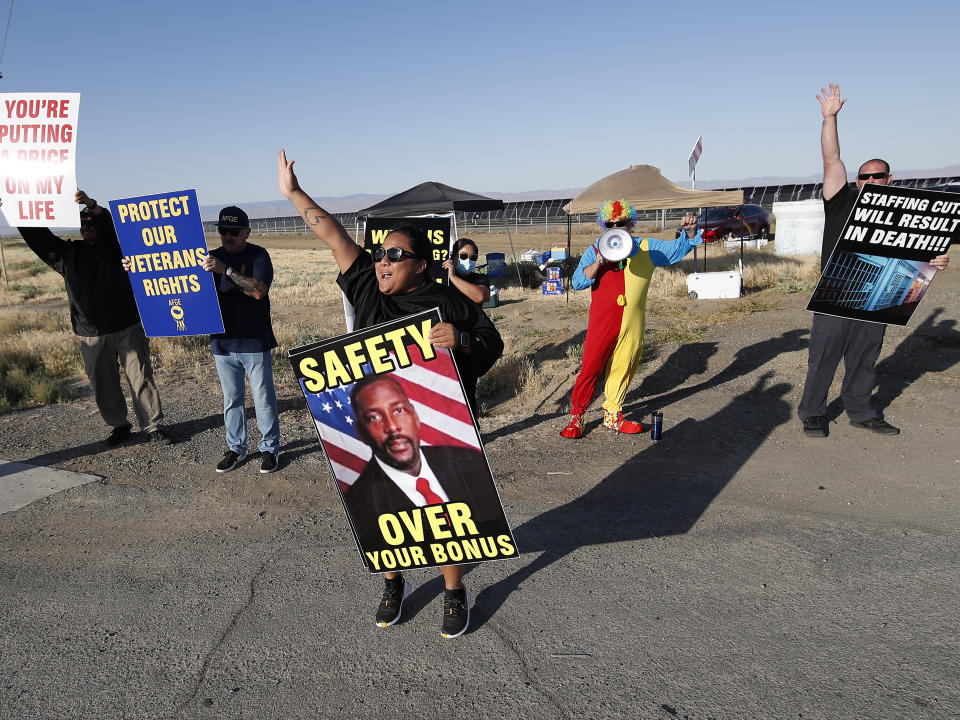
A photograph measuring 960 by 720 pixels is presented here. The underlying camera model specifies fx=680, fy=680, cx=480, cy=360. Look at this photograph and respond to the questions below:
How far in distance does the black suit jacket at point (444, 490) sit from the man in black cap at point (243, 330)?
2461 millimetres

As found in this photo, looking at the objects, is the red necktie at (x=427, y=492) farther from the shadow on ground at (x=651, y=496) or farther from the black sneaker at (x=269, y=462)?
the black sneaker at (x=269, y=462)

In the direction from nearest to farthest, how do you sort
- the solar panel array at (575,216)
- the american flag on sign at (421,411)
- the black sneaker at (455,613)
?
1. the american flag on sign at (421,411)
2. the black sneaker at (455,613)
3. the solar panel array at (575,216)

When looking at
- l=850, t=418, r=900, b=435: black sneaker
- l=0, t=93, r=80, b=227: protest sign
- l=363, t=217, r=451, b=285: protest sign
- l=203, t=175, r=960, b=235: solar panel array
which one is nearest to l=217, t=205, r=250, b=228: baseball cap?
l=0, t=93, r=80, b=227: protest sign

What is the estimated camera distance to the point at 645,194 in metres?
17.7

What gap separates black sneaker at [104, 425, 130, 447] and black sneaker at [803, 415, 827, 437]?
614 centimetres

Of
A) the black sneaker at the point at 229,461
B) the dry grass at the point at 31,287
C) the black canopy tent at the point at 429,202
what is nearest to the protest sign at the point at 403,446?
the black sneaker at the point at 229,461

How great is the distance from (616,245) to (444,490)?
10.3 ft

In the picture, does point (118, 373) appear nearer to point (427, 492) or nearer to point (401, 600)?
point (401, 600)

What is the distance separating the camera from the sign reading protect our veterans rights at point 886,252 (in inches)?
207

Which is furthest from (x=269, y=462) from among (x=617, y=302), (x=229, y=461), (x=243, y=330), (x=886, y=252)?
(x=886, y=252)

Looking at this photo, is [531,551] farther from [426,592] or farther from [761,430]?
[761,430]

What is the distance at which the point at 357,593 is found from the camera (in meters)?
3.64

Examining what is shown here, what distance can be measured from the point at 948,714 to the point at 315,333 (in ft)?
35.8

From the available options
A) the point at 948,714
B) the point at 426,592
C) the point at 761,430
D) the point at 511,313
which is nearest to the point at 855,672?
the point at 948,714
